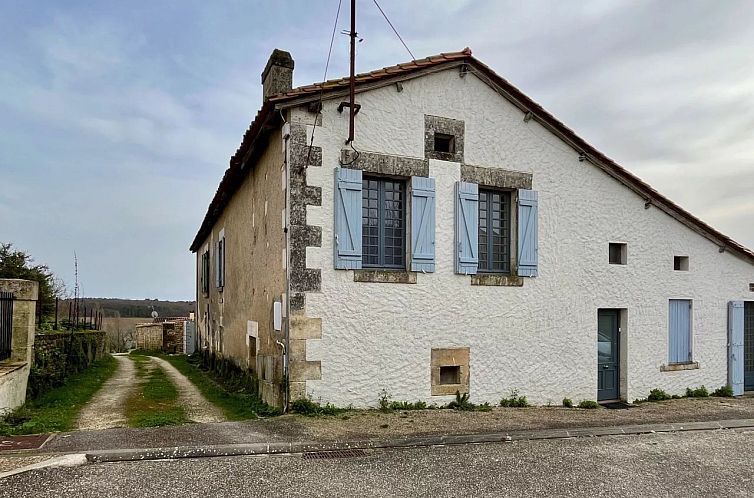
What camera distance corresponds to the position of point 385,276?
8484 millimetres

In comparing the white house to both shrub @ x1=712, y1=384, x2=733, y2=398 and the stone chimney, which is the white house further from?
shrub @ x1=712, y1=384, x2=733, y2=398

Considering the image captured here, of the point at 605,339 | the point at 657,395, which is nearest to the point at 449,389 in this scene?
the point at 605,339

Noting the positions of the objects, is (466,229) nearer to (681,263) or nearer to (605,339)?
(605,339)

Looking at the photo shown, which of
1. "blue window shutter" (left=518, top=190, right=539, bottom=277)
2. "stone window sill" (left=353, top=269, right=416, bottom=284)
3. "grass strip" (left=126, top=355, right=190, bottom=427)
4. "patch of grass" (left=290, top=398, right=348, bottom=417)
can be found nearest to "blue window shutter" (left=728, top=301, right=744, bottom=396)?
"blue window shutter" (left=518, top=190, right=539, bottom=277)

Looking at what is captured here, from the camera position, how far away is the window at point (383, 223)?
28.4 feet

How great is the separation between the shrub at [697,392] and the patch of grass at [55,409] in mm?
10982

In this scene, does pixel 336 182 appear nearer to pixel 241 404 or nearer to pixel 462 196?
pixel 462 196

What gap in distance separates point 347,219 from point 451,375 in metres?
3.01

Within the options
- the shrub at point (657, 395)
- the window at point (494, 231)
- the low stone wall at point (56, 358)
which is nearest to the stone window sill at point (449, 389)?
the window at point (494, 231)

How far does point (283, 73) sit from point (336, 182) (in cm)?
246

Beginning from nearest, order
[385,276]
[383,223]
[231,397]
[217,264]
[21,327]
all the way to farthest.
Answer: [385,276] < [21,327] < [383,223] < [231,397] < [217,264]

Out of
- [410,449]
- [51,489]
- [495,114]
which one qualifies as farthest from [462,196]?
[51,489]

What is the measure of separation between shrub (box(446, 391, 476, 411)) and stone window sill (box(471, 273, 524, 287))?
179cm

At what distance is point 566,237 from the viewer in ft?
33.2
